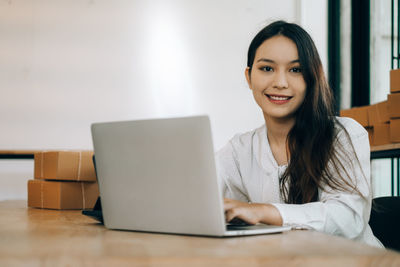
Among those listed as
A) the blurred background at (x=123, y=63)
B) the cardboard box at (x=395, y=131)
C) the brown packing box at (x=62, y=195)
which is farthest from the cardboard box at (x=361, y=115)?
the brown packing box at (x=62, y=195)

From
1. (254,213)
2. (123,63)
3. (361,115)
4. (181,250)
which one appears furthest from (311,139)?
(123,63)

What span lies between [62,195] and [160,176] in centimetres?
88

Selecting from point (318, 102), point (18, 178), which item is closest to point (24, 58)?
point (18, 178)

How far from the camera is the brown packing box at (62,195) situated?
5.25 feet

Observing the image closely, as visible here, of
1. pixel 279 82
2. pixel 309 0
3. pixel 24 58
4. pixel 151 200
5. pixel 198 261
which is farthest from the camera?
pixel 309 0

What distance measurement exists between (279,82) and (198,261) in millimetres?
922

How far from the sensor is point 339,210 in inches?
40.3

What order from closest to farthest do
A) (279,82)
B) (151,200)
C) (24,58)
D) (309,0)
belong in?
(151,200), (279,82), (24,58), (309,0)

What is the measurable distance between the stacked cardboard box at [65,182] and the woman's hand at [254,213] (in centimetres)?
80

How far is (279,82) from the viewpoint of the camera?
1415 millimetres

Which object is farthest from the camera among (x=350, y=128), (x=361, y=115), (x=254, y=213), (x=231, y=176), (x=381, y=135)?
(x=361, y=115)

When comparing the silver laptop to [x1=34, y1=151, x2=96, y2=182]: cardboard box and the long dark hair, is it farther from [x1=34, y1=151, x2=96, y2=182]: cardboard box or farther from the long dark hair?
[x1=34, y1=151, x2=96, y2=182]: cardboard box

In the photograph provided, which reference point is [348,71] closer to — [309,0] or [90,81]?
[309,0]

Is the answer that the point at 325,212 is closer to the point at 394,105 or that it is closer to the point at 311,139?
the point at 311,139
